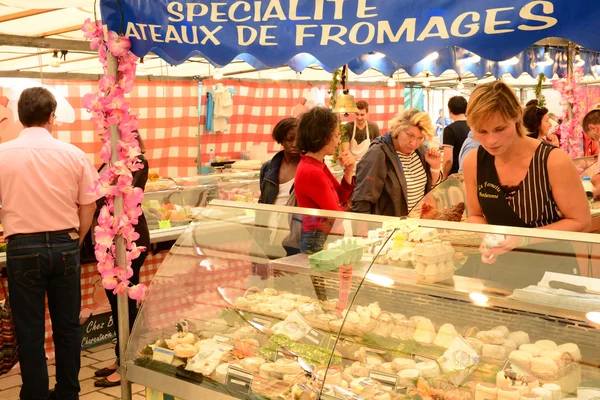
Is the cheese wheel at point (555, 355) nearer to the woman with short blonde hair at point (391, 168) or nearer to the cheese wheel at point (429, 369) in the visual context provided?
the cheese wheel at point (429, 369)

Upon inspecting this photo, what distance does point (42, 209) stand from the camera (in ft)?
14.1

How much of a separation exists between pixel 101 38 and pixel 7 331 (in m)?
2.47

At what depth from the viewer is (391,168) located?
5.26 m

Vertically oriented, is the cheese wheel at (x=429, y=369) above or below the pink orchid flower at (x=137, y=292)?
below

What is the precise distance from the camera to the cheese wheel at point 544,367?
2541 mm

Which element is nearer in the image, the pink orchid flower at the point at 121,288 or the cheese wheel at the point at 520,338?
the cheese wheel at the point at 520,338

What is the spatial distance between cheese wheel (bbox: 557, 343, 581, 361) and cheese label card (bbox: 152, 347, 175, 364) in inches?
70.9

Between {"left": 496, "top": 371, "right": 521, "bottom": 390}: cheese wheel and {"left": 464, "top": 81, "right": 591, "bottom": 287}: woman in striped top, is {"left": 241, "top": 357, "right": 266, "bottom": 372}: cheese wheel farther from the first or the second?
{"left": 464, "top": 81, "right": 591, "bottom": 287}: woman in striped top

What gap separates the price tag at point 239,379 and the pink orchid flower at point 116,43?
72.6 inches

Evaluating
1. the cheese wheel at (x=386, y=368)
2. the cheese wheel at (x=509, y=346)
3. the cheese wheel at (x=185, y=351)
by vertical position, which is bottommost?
the cheese wheel at (x=185, y=351)

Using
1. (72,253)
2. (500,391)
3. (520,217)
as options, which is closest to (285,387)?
(500,391)

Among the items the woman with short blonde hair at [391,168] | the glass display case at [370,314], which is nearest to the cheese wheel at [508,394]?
the glass display case at [370,314]

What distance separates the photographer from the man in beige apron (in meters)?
8.84

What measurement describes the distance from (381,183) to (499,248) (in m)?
2.43
